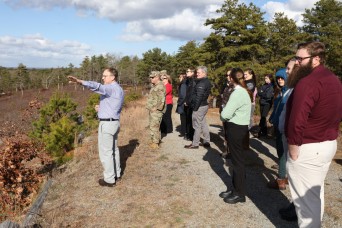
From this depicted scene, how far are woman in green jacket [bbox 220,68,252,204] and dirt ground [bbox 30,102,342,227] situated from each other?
0.61 m

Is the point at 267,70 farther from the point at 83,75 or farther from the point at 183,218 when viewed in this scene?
the point at 83,75

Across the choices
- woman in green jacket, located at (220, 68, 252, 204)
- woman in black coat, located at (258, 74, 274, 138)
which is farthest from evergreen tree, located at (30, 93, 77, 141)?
woman in green jacket, located at (220, 68, 252, 204)

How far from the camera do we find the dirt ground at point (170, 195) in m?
4.36

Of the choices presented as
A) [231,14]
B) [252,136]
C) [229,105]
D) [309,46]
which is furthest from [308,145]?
[231,14]

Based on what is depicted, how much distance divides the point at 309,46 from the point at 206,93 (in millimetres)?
4337

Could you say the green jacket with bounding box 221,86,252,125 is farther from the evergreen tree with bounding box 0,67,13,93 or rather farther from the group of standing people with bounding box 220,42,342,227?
the evergreen tree with bounding box 0,67,13,93

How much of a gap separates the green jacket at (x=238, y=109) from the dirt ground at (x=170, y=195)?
1.37 meters

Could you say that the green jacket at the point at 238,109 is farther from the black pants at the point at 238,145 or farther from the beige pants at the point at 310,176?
the beige pants at the point at 310,176

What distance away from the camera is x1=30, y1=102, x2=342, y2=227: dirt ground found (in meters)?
4.36

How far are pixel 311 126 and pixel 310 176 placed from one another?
0.51 metres

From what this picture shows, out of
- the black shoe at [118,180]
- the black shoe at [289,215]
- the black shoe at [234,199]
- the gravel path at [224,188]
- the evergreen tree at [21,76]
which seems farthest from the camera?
the evergreen tree at [21,76]

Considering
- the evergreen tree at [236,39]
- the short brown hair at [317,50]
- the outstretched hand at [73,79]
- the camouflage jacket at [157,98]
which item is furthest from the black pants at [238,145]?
the evergreen tree at [236,39]

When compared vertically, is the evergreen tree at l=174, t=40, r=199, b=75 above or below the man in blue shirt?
above

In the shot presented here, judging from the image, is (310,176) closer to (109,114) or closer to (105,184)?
(109,114)
